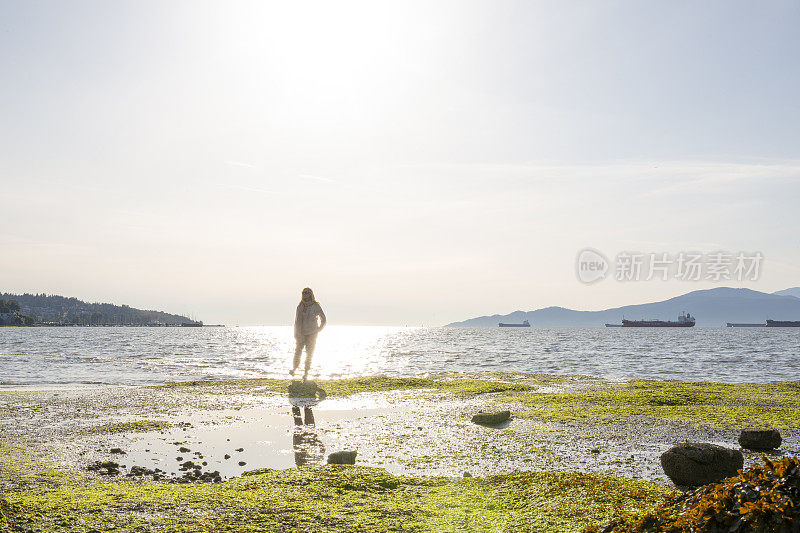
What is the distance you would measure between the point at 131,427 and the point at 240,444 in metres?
3.46

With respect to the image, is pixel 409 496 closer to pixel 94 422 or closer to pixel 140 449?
pixel 140 449

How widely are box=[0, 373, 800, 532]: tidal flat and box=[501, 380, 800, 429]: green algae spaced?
0.09m

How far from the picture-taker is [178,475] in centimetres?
889

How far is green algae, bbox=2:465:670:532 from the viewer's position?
614 cm

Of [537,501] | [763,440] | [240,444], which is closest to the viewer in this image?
[537,501]

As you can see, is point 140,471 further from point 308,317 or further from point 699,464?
point 308,317

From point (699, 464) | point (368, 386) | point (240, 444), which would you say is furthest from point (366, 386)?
point (699, 464)

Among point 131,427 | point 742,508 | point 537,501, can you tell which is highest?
point 742,508

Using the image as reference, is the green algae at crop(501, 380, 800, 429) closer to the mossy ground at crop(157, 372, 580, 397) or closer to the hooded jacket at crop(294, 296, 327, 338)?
the mossy ground at crop(157, 372, 580, 397)

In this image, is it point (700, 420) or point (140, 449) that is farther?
point (700, 420)

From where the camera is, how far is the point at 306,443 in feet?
38.5

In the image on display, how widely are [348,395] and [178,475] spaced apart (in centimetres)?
1224

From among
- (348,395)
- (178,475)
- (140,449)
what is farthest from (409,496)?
(348,395)

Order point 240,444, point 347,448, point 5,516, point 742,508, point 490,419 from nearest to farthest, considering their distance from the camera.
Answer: point 742,508, point 5,516, point 347,448, point 240,444, point 490,419
